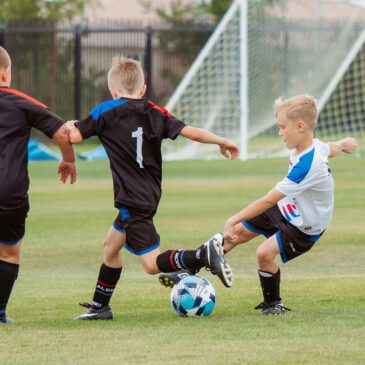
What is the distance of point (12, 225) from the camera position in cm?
616

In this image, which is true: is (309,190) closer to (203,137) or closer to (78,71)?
(203,137)

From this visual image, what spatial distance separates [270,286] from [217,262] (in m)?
0.70

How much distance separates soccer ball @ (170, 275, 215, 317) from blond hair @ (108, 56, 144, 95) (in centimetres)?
137

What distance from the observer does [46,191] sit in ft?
54.3

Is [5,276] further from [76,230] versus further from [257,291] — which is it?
[76,230]

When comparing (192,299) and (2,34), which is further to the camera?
(2,34)

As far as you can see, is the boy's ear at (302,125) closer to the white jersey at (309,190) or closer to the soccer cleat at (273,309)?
the white jersey at (309,190)

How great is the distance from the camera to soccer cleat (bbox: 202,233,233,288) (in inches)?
226

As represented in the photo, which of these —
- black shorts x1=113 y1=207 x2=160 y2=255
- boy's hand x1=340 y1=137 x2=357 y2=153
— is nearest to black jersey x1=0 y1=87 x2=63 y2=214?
black shorts x1=113 y1=207 x2=160 y2=255

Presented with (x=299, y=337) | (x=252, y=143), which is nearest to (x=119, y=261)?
(x=299, y=337)

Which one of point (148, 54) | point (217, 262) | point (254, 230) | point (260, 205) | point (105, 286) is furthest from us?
point (148, 54)

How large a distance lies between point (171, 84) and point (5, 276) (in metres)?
27.7

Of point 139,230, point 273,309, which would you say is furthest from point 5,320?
point 273,309

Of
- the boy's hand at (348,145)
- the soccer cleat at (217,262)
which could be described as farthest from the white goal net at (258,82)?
the soccer cleat at (217,262)
